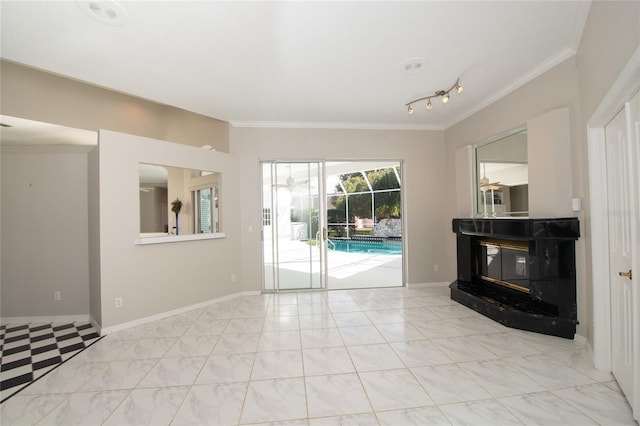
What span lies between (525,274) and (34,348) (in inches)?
220

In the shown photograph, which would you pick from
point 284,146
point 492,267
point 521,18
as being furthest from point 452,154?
point 284,146

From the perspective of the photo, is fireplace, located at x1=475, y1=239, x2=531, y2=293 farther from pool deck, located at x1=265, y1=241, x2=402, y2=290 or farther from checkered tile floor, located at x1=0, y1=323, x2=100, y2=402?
checkered tile floor, located at x1=0, y1=323, x2=100, y2=402

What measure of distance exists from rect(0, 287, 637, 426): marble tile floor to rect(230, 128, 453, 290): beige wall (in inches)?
60.3

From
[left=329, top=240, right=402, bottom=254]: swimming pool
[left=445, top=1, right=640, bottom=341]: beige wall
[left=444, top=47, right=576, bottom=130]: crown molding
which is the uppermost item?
[left=444, top=47, right=576, bottom=130]: crown molding

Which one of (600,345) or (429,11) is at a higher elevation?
(429,11)

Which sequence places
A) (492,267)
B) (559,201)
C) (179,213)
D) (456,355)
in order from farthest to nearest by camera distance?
1. (179,213)
2. (492,267)
3. (559,201)
4. (456,355)

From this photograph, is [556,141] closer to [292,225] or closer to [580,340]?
[580,340]

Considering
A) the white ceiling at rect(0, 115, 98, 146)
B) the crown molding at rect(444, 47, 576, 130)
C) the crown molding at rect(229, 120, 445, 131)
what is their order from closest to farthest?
the crown molding at rect(444, 47, 576, 130) → the white ceiling at rect(0, 115, 98, 146) → the crown molding at rect(229, 120, 445, 131)

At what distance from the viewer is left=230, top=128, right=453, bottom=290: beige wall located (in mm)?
4574

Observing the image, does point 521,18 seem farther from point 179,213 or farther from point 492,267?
point 179,213

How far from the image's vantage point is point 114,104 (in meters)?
4.03

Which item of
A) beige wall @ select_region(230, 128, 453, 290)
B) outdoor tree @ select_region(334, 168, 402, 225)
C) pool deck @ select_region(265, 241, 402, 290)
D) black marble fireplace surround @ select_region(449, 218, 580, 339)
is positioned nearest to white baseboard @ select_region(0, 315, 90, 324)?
beige wall @ select_region(230, 128, 453, 290)

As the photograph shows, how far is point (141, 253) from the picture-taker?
3.44m

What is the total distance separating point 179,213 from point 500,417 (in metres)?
5.59
